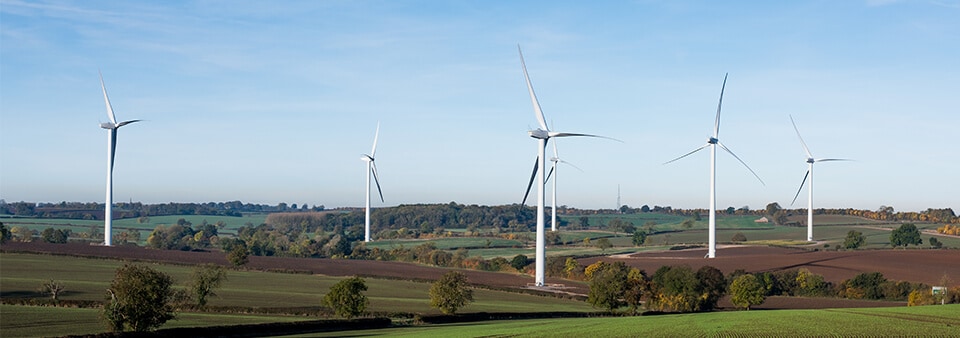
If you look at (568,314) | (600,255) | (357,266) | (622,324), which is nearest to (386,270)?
(357,266)

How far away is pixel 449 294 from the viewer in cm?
7206

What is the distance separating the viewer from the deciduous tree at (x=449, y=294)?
7219 cm

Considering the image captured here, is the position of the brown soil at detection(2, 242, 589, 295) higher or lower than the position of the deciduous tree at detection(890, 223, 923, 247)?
lower

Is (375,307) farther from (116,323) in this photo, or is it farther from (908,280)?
(908,280)

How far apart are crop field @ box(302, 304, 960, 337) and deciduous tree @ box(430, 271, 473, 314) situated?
9.80 m

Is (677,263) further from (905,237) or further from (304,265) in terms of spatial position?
(905,237)

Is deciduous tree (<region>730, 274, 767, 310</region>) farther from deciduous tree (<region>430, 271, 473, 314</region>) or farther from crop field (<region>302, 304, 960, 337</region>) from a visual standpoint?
deciduous tree (<region>430, 271, 473, 314</region>)

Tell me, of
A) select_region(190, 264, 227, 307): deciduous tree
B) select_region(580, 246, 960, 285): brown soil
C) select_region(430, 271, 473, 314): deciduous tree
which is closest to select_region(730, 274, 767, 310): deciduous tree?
select_region(580, 246, 960, 285): brown soil

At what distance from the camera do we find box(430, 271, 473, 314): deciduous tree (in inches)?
2842

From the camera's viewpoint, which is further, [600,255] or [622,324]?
[600,255]

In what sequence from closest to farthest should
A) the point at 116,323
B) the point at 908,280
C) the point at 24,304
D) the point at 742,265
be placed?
the point at 116,323
the point at 24,304
the point at 908,280
the point at 742,265

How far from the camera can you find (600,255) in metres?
150

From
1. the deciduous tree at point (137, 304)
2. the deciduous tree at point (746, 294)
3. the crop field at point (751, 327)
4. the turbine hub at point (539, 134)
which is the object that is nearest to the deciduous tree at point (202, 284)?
the deciduous tree at point (137, 304)

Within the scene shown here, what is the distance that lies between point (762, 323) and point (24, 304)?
1894 inches
